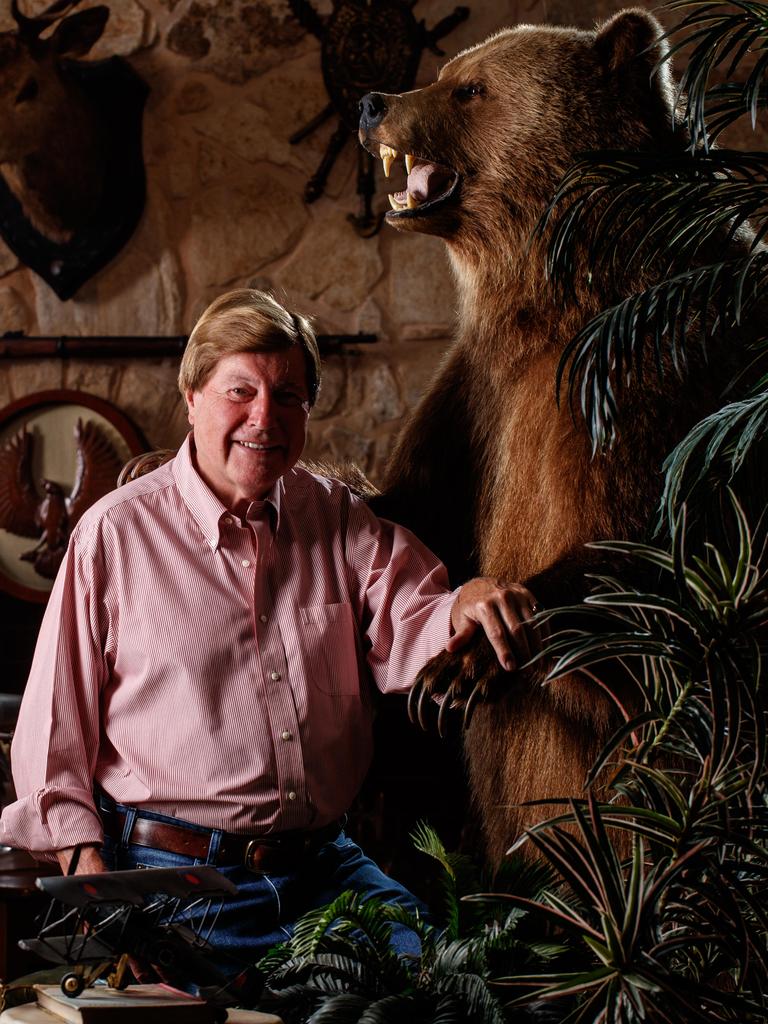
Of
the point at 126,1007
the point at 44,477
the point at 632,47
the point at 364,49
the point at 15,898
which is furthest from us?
the point at 364,49

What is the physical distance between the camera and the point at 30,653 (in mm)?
3027

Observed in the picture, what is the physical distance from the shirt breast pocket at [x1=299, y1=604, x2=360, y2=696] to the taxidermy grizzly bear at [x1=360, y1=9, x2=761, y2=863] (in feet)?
0.47

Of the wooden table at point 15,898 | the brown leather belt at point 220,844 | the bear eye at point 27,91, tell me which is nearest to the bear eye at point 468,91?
the brown leather belt at point 220,844

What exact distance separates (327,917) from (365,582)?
48 cm

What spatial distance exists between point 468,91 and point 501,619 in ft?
2.52

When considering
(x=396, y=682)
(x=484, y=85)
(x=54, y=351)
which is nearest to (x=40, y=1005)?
(x=396, y=682)

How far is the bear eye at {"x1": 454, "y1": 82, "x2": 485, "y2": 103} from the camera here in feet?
→ 5.45

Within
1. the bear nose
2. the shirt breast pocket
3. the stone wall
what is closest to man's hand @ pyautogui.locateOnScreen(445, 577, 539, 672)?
the shirt breast pocket

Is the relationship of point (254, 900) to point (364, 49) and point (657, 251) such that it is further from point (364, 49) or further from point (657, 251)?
point (364, 49)

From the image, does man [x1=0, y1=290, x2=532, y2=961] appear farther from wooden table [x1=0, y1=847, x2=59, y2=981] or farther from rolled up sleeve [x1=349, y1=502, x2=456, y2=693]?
wooden table [x1=0, y1=847, x2=59, y2=981]

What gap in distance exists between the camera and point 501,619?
1.36m

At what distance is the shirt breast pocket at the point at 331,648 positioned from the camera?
1.50 meters

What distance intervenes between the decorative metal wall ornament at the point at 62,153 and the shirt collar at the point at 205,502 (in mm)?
1723

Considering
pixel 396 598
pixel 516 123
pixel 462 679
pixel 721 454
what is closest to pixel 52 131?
pixel 516 123
